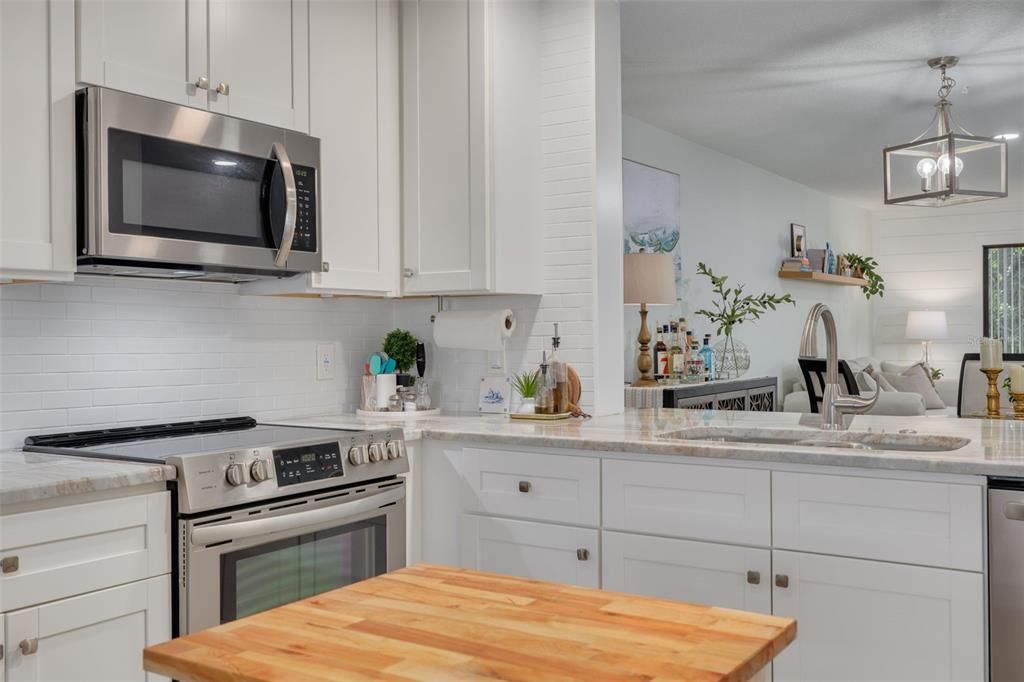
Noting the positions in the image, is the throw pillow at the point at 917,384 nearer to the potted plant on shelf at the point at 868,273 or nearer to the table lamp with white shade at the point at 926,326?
the potted plant on shelf at the point at 868,273

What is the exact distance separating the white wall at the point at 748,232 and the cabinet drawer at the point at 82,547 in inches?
136

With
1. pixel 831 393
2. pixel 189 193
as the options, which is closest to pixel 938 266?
pixel 831 393

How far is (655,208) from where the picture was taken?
5.40 meters

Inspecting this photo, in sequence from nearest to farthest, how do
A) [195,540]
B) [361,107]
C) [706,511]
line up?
[195,540] → [706,511] → [361,107]

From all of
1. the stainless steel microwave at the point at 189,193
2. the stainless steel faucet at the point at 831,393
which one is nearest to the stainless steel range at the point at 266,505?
the stainless steel microwave at the point at 189,193

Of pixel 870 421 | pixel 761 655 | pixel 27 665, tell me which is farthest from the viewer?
pixel 870 421

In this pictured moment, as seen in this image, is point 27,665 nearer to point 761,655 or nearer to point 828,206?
point 761,655

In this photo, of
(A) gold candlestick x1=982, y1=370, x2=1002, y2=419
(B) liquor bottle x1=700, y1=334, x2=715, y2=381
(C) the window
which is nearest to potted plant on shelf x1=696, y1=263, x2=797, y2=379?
Answer: (B) liquor bottle x1=700, y1=334, x2=715, y2=381

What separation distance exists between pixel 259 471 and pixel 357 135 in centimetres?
131

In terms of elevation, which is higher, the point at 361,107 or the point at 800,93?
the point at 800,93

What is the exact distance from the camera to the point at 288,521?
90.7 inches

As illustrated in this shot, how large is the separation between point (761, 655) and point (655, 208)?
15.2 ft

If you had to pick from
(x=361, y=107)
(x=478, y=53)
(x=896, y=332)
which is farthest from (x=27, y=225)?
(x=896, y=332)

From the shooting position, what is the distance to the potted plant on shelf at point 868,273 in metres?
8.52
